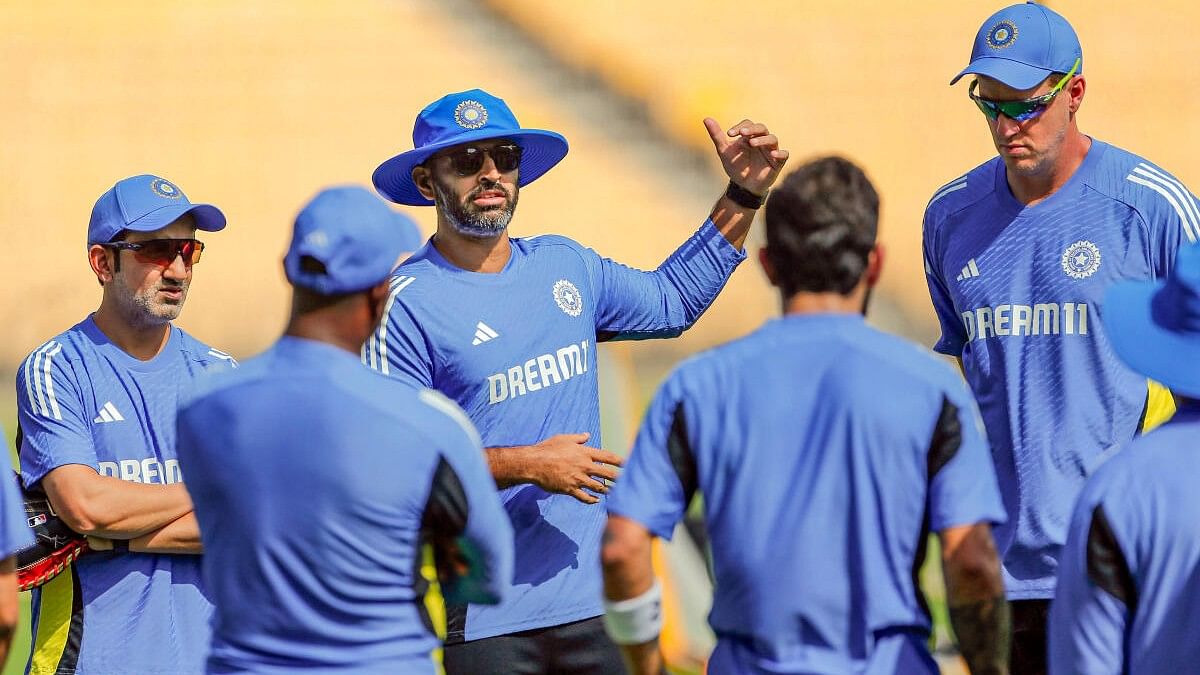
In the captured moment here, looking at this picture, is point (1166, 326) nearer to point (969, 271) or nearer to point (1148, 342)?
point (1148, 342)

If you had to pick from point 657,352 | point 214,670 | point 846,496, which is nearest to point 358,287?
point 214,670

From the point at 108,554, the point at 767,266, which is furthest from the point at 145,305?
the point at 767,266

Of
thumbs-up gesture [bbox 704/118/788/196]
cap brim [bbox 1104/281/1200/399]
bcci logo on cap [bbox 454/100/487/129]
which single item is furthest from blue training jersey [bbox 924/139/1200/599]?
bcci logo on cap [bbox 454/100/487/129]

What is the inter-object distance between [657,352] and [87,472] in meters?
11.5

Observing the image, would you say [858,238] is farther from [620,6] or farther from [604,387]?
[620,6]

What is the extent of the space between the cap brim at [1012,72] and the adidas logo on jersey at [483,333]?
1.43m

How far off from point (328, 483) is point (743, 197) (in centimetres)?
222

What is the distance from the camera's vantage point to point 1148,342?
10.3 feet

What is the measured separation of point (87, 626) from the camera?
4508 millimetres

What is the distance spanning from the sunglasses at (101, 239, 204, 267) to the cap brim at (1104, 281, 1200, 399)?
8.65 ft

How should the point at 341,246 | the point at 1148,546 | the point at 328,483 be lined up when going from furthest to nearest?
the point at 341,246 → the point at 328,483 → the point at 1148,546

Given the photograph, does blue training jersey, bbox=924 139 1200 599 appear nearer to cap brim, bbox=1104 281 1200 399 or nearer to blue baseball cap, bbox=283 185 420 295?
cap brim, bbox=1104 281 1200 399

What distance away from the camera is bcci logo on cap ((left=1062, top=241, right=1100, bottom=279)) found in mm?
4527

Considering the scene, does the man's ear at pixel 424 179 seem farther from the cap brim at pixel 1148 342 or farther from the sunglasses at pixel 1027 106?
the cap brim at pixel 1148 342
